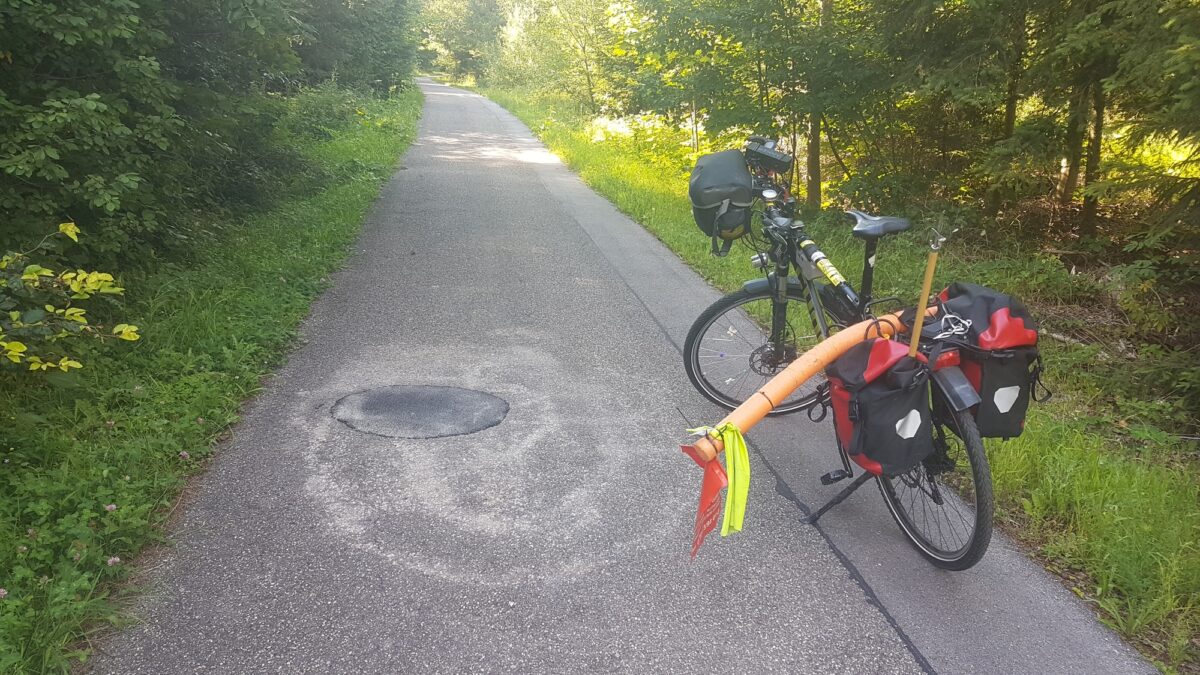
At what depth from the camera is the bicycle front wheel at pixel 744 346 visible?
13.9 ft

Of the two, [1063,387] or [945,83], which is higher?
[945,83]

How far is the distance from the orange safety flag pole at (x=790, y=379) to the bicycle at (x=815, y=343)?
288 millimetres

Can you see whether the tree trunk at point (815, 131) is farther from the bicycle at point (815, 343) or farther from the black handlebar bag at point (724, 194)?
the black handlebar bag at point (724, 194)

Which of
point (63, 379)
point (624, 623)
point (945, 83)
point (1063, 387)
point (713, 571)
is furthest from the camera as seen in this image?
point (945, 83)

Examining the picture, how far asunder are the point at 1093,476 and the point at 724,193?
242 cm

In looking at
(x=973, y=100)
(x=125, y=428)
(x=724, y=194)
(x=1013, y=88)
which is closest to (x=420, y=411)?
(x=125, y=428)

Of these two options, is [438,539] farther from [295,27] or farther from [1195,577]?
[295,27]

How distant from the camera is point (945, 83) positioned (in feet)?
23.2

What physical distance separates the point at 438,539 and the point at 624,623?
95 cm

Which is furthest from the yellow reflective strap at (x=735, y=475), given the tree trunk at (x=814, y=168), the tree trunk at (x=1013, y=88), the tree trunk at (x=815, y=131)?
the tree trunk at (x=814, y=168)

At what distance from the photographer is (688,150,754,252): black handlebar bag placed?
3869mm

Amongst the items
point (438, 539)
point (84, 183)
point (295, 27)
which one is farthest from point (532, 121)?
point (438, 539)

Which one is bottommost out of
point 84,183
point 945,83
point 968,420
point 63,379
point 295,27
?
point 63,379

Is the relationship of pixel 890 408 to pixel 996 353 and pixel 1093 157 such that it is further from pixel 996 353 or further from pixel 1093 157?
pixel 1093 157
